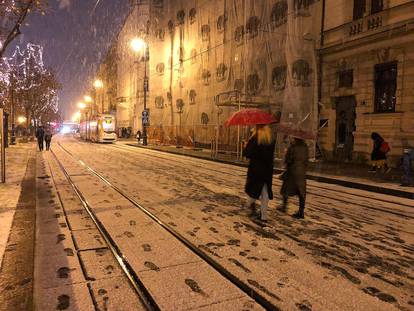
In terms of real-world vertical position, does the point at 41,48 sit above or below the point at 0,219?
above

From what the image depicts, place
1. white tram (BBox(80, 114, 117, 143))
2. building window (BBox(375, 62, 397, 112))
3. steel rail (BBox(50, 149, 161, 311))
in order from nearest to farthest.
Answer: steel rail (BBox(50, 149, 161, 311)), building window (BBox(375, 62, 397, 112)), white tram (BBox(80, 114, 117, 143))

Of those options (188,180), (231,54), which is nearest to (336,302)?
(188,180)

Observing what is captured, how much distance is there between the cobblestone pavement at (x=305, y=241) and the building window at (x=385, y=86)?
8.02 m

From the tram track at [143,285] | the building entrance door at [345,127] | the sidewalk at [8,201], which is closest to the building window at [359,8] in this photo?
the building entrance door at [345,127]

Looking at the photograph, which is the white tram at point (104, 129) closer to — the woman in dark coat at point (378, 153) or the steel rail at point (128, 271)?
the woman in dark coat at point (378, 153)

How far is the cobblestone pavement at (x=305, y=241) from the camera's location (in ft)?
13.0

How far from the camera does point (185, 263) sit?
4.66 metres

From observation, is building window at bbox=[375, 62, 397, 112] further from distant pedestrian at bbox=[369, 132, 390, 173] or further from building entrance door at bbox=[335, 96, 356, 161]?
distant pedestrian at bbox=[369, 132, 390, 173]

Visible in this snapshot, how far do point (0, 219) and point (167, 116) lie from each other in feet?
100

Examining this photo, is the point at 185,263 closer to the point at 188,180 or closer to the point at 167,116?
the point at 188,180

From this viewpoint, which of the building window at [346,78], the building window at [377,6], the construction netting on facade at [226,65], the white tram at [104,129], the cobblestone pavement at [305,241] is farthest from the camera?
the white tram at [104,129]

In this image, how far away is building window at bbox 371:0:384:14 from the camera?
16.9 m

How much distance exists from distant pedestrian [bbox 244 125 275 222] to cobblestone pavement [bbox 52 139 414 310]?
0.59 meters

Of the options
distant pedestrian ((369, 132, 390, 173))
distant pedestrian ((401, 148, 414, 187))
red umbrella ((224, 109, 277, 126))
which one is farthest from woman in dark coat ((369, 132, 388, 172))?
red umbrella ((224, 109, 277, 126))
